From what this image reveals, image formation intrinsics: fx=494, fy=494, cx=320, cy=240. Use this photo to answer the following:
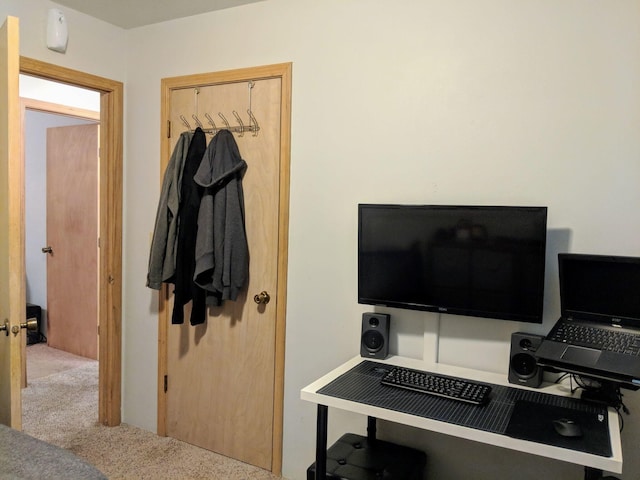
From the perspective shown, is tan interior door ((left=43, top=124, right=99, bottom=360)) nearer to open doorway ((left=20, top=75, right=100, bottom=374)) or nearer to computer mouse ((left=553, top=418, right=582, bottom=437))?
open doorway ((left=20, top=75, right=100, bottom=374))

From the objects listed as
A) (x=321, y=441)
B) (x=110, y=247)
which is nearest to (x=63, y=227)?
(x=110, y=247)

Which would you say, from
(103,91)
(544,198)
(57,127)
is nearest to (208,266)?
(103,91)

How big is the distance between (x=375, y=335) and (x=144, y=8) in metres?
2.11

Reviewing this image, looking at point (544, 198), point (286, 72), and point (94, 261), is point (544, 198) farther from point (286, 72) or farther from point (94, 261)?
point (94, 261)

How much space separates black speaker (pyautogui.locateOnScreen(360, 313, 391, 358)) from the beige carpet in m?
0.93

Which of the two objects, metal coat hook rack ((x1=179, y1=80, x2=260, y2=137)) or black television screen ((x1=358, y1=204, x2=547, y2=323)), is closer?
black television screen ((x1=358, y1=204, x2=547, y2=323))

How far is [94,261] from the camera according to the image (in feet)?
14.3

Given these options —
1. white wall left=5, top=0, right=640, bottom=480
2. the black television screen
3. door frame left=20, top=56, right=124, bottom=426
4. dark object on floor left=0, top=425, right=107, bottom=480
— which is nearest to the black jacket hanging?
white wall left=5, top=0, right=640, bottom=480

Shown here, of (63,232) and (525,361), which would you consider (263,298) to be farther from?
(63,232)

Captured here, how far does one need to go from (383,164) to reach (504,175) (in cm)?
53

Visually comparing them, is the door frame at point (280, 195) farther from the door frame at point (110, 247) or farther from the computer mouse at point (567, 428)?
the computer mouse at point (567, 428)

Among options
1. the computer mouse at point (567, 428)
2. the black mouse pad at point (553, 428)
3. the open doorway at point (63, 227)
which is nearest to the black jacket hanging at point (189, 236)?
the black mouse pad at point (553, 428)

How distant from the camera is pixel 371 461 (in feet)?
6.43

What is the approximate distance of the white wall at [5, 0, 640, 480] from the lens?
72.7 inches
